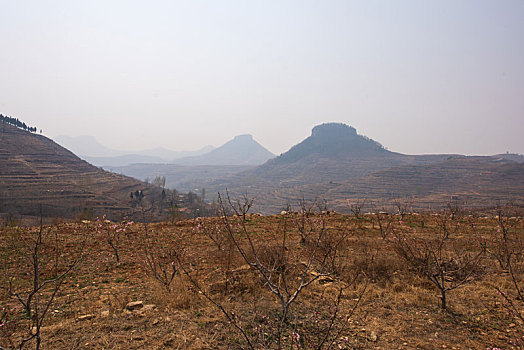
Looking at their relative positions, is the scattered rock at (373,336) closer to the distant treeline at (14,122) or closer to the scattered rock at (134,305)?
the scattered rock at (134,305)

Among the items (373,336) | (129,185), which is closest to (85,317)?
(373,336)

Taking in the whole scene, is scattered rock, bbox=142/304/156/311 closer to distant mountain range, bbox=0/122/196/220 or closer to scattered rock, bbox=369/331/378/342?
scattered rock, bbox=369/331/378/342

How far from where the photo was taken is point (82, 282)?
6934 mm

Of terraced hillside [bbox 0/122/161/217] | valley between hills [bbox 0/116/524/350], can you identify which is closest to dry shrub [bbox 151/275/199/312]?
valley between hills [bbox 0/116/524/350]

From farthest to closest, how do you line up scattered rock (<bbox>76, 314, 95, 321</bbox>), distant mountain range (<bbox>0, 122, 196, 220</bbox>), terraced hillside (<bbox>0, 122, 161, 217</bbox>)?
terraced hillside (<bbox>0, 122, 161, 217</bbox>)
distant mountain range (<bbox>0, 122, 196, 220</bbox>)
scattered rock (<bbox>76, 314, 95, 321</bbox>)

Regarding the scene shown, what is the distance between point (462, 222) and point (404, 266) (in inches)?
488

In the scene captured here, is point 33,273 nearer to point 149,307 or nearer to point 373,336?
point 149,307

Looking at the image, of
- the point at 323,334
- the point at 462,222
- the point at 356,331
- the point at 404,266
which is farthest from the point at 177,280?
the point at 462,222

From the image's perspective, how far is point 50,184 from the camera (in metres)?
68.5

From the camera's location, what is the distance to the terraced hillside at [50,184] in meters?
55.4

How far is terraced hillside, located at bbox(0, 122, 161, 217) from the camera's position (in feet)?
182

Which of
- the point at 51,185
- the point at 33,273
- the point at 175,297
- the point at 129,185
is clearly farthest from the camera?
the point at 129,185

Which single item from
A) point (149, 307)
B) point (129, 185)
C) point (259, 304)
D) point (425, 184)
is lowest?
point (129, 185)

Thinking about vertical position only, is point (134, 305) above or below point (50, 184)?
above
